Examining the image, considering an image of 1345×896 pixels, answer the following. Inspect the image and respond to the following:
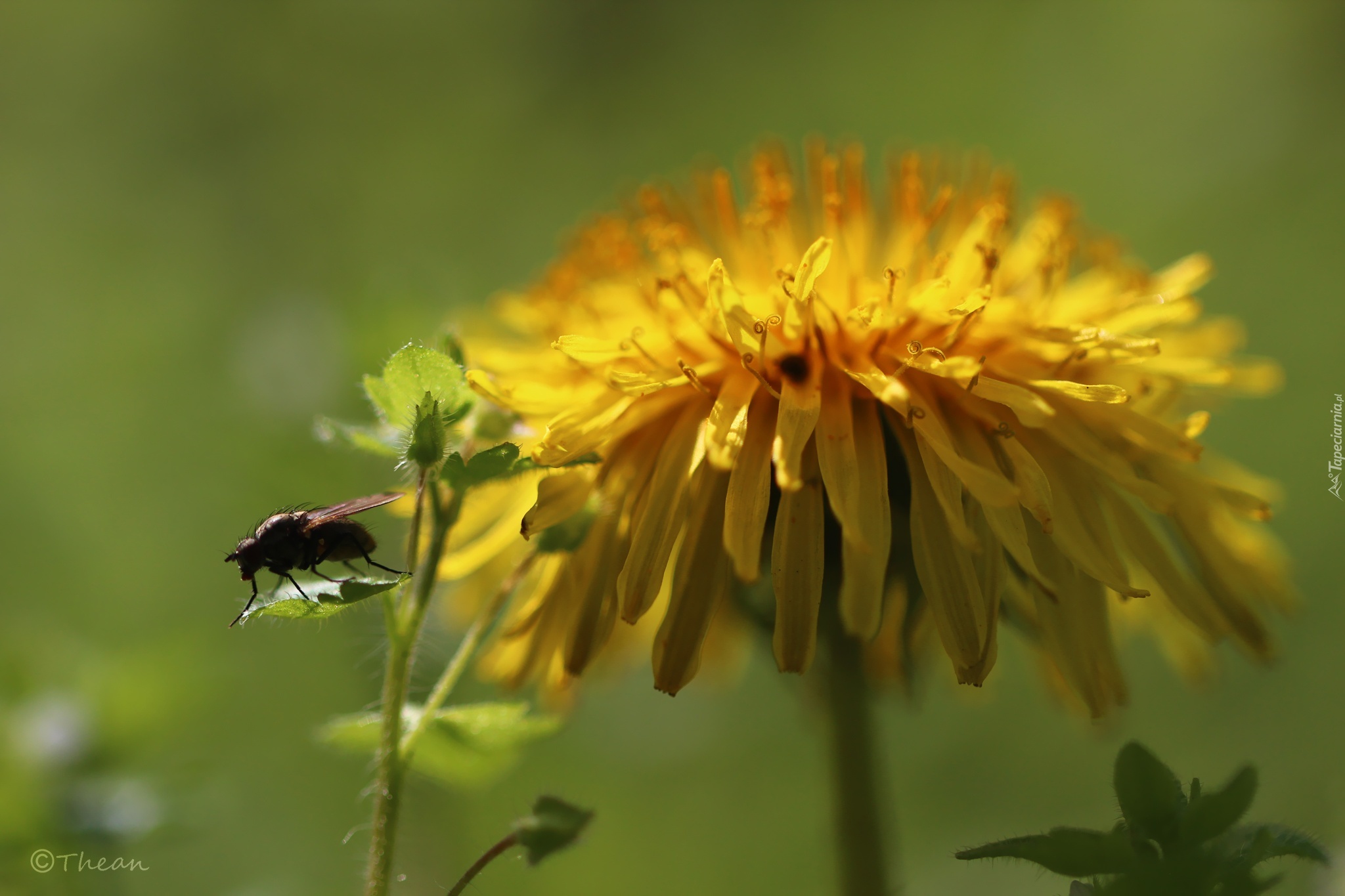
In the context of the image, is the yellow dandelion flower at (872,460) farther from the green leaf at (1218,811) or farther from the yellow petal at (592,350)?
the green leaf at (1218,811)

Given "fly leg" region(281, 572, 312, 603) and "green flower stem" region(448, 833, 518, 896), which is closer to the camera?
"green flower stem" region(448, 833, 518, 896)

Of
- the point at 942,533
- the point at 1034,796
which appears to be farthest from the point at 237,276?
the point at 942,533

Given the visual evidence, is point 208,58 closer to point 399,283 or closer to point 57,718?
point 399,283

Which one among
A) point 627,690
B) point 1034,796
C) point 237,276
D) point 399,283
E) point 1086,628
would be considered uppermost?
point 237,276

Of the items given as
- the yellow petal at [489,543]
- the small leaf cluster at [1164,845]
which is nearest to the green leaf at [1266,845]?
the small leaf cluster at [1164,845]

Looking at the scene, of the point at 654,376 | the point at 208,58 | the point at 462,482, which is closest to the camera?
the point at 462,482

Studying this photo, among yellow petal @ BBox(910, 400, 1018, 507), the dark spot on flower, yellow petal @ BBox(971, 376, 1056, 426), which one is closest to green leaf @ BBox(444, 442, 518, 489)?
the dark spot on flower

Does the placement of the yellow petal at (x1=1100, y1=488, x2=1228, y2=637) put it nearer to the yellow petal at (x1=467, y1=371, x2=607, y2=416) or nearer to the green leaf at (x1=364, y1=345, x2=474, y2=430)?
the yellow petal at (x1=467, y1=371, x2=607, y2=416)
